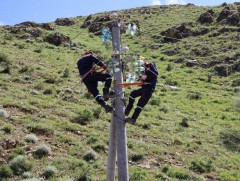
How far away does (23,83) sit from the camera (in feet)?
90.3

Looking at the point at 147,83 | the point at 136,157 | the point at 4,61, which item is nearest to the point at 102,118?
the point at 136,157

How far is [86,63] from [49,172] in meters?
7.10

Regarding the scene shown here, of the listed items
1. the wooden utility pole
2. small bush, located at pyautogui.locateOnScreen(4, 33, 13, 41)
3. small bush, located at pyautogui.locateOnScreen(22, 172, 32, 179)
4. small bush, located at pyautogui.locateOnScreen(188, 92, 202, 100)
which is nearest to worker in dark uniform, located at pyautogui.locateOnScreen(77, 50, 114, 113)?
the wooden utility pole

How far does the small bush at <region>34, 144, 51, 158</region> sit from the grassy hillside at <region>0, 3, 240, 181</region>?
6 cm

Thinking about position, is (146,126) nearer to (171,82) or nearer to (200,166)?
(200,166)

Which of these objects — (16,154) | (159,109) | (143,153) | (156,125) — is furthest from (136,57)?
(159,109)

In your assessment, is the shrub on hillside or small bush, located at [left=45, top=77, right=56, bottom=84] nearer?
small bush, located at [left=45, top=77, right=56, bottom=84]

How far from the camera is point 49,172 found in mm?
15336

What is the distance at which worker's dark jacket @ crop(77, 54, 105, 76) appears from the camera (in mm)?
9453

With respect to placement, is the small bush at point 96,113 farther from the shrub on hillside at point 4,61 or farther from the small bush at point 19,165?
the shrub on hillside at point 4,61

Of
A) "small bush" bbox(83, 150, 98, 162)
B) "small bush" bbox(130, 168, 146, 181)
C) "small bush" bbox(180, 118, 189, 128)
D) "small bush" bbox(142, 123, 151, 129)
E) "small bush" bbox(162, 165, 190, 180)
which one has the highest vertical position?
"small bush" bbox(83, 150, 98, 162)

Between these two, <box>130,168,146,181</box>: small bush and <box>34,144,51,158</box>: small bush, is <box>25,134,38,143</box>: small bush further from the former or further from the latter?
<box>130,168,146,181</box>: small bush

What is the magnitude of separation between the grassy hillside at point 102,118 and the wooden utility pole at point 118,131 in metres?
0.34

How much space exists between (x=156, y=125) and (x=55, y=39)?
25.2 metres
